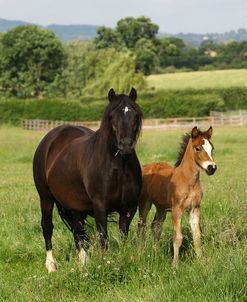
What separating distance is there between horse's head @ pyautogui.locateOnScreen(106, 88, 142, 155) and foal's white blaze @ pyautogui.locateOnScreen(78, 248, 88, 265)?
122 centimetres

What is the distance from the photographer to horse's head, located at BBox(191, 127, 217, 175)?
6258 millimetres

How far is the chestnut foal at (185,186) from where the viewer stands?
645cm

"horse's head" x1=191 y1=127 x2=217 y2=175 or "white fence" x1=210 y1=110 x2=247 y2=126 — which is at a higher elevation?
"horse's head" x1=191 y1=127 x2=217 y2=175

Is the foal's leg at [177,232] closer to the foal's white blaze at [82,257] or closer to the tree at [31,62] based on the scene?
the foal's white blaze at [82,257]

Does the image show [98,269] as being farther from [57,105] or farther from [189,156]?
[57,105]

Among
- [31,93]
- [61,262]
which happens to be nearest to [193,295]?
[61,262]

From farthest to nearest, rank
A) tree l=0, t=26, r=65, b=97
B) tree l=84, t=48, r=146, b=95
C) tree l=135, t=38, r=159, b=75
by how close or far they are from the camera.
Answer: tree l=135, t=38, r=159, b=75
tree l=0, t=26, r=65, b=97
tree l=84, t=48, r=146, b=95

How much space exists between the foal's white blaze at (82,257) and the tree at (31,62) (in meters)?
71.1

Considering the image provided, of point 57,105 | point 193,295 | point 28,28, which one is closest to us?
point 193,295

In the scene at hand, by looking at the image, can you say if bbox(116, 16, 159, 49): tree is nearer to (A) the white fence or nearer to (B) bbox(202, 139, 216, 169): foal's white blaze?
(A) the white fence

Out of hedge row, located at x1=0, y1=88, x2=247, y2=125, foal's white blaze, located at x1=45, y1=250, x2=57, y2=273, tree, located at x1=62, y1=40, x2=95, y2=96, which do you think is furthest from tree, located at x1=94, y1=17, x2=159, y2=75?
foal's white blaze, located at x1=45, y1=250, x2=57, y2=273

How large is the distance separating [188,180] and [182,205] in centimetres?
30

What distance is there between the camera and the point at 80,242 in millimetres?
7312

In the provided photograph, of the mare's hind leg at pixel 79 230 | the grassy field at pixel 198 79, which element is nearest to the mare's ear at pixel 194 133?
the mare's hind leg at pixel 79 230
